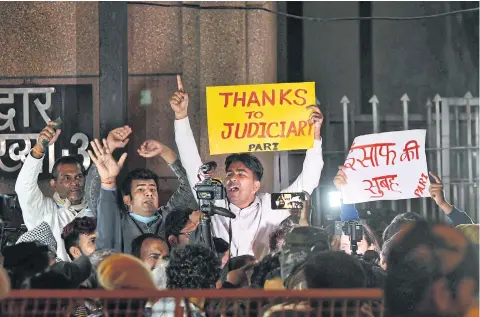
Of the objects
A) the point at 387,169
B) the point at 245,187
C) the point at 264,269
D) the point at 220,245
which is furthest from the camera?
the point at 387,169

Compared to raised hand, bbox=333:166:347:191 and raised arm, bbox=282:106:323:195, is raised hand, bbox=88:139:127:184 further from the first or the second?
raised hand, bbox=333:166:347:191

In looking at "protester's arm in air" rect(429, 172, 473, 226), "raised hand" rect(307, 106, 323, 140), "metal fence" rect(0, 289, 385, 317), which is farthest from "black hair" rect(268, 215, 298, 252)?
"metal fence" rect(0, 289, 385, 317)

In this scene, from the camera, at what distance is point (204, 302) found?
5.94 metres

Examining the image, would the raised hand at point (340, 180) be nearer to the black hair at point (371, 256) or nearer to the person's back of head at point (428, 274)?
the black hair at point (371, 256)

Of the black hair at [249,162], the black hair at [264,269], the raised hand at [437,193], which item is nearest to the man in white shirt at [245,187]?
the black hair at [249,162]

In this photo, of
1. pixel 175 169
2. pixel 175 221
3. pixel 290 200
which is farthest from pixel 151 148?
pixel 290 200

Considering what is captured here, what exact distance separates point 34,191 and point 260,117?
175cm

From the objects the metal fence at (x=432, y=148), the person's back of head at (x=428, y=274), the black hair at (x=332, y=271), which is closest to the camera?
the person's back of head at (x=428, y=274)

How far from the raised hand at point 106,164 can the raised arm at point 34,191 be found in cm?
35

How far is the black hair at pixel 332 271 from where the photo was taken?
5332 millimetres

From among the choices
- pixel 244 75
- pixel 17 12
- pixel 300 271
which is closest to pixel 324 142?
pixel 244 75

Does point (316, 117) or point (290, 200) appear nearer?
point (290, 200)

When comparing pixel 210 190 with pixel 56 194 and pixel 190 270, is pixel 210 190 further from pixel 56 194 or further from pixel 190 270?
pixel 190 270

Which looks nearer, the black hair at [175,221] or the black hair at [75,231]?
the black hair at [75,231]
